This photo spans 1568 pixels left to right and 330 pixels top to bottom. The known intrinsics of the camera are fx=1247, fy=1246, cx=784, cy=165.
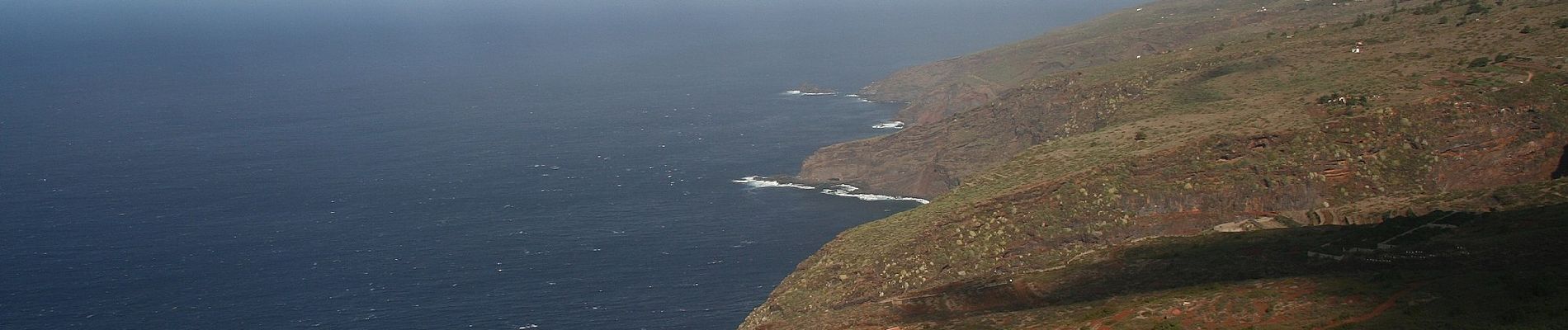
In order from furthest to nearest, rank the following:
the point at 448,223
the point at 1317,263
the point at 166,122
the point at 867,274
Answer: the point at 166,122 < the point at 448,223 < the point at 867,274 < the point at 1317,263

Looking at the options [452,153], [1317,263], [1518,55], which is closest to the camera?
[1317,263]

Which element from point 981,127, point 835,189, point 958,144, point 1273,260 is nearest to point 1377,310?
point 1273,260

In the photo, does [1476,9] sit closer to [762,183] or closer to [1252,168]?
[1252,168]

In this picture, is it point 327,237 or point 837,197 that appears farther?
point 837,197

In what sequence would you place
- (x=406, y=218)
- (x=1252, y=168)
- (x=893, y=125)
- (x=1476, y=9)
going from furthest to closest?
(x=893, y=125)
(x=406, y=218)
(x=1476, y=9)
(x=1252, y=168)

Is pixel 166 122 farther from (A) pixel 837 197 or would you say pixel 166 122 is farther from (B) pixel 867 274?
(B) pixel 867 274

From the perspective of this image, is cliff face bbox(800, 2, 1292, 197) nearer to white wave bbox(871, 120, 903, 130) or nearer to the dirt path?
white wave bbox(871, 120, 903, 130)

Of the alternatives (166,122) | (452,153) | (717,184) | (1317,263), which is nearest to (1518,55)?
(1317,263)
